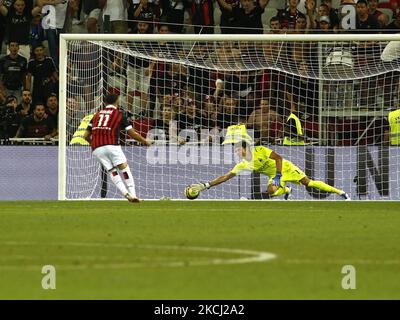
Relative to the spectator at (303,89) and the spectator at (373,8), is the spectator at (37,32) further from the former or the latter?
the spectator at (373,8)

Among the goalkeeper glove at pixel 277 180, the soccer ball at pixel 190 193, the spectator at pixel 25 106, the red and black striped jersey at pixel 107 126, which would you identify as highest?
the spectator at pixel 25 106

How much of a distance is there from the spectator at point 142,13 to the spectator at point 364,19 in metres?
4.59

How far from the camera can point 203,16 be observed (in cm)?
2828

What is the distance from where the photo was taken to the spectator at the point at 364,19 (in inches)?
1093

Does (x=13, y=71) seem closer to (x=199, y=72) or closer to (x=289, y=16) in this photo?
(x=199, y=72)

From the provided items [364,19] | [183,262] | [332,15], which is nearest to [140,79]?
[332,15]

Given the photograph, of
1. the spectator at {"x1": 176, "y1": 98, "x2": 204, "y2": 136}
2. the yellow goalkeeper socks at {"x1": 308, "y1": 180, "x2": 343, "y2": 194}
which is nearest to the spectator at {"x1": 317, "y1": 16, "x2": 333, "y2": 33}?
the spectator at {"x1": 176, "y1": 98, "x2": 204, "y2": 136}

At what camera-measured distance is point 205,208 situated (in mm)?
20578

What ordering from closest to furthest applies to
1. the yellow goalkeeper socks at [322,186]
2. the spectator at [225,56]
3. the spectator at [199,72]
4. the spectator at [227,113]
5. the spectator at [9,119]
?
1. the yellow goalkeeper socks at [322,186]
2. the spectator at [227,113]
3. the spectator at [225,56]
4. the spectator at [199,72]
5. the spectator at [9,119]

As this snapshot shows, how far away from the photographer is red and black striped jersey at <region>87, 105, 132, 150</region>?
23000 mm

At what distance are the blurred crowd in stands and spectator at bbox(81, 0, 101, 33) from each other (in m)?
0.02

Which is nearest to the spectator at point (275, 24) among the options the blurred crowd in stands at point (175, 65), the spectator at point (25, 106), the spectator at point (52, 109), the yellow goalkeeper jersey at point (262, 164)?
the blurred crowd in stands at point (175, 65)

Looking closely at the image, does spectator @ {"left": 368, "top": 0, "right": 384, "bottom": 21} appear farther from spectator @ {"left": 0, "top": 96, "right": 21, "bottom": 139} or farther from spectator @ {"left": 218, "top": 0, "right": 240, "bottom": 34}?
spectator @ {"left": 0, "top": 96, "right": 21, "bottom": 139}
